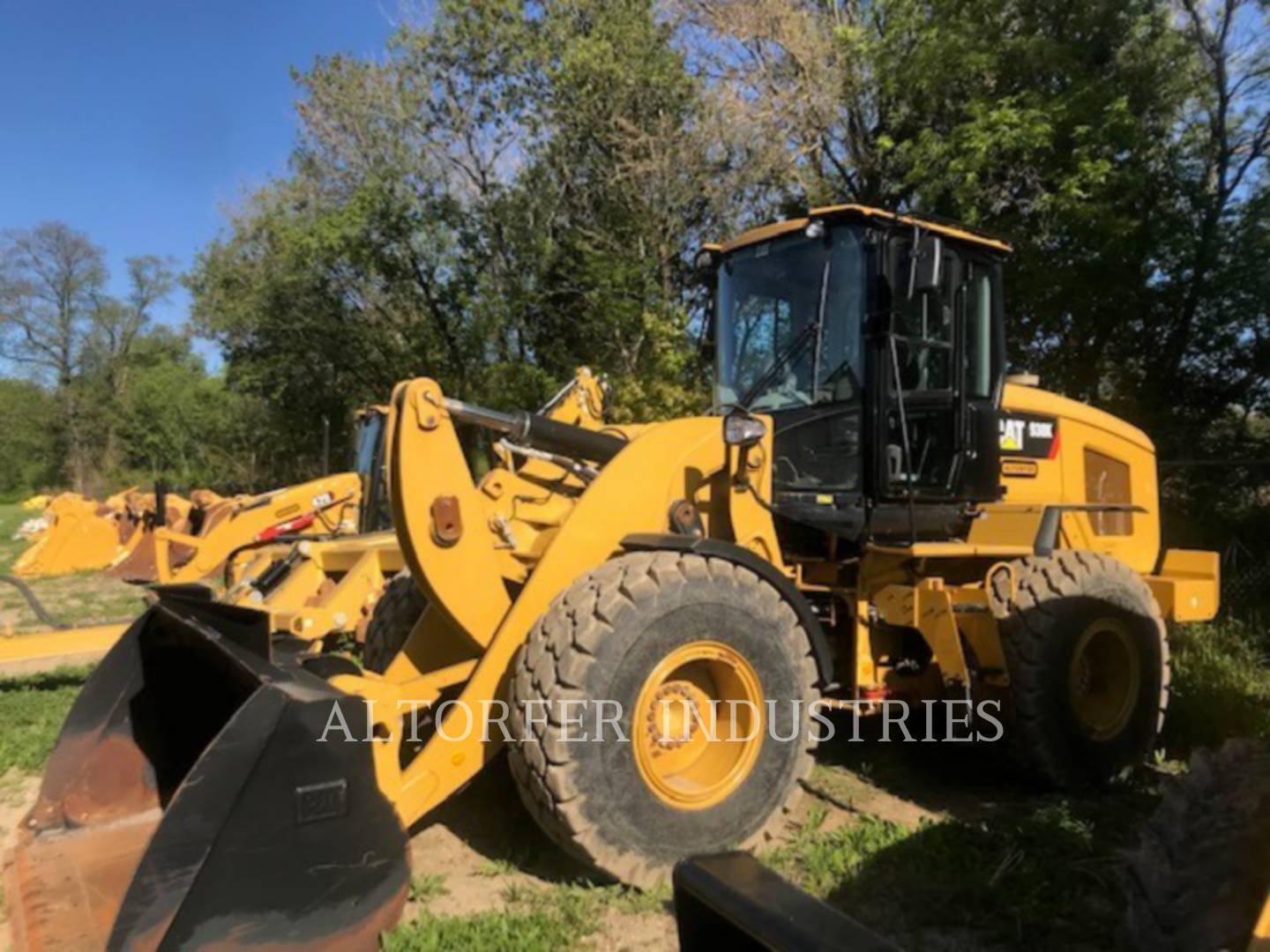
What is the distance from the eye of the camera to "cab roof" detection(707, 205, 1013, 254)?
4.55 m

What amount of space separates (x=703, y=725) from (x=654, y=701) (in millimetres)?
286

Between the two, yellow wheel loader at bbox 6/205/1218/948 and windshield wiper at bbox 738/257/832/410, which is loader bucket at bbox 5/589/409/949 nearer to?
yellow wheel loader at bbox 6/205/1218/948

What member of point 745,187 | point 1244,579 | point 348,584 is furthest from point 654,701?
point 745,187

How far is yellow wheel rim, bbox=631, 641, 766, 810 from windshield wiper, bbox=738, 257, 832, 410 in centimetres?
162

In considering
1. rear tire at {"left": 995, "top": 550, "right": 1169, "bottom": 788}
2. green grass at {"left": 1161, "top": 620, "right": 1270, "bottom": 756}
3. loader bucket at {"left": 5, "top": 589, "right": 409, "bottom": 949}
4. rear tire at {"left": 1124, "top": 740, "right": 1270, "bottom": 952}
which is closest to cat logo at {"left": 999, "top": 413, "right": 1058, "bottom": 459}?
rear tire at {"left": 995, "top": 550, "right": 1169, "bottom": 788}

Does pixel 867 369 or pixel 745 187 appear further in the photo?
pixel 745 187

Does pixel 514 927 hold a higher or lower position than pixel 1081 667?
lower

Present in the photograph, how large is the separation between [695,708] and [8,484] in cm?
5946

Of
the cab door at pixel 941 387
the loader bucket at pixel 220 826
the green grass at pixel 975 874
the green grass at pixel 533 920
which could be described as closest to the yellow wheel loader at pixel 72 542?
the loader bucket at pixel 220 826

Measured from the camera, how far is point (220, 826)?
8.71ft

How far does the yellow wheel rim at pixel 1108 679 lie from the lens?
4.91m

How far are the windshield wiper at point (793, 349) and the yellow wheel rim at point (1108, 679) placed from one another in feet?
6.63

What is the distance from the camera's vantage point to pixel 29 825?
3504 mm

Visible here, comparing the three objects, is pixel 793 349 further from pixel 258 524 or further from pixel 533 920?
pixel 258 524
